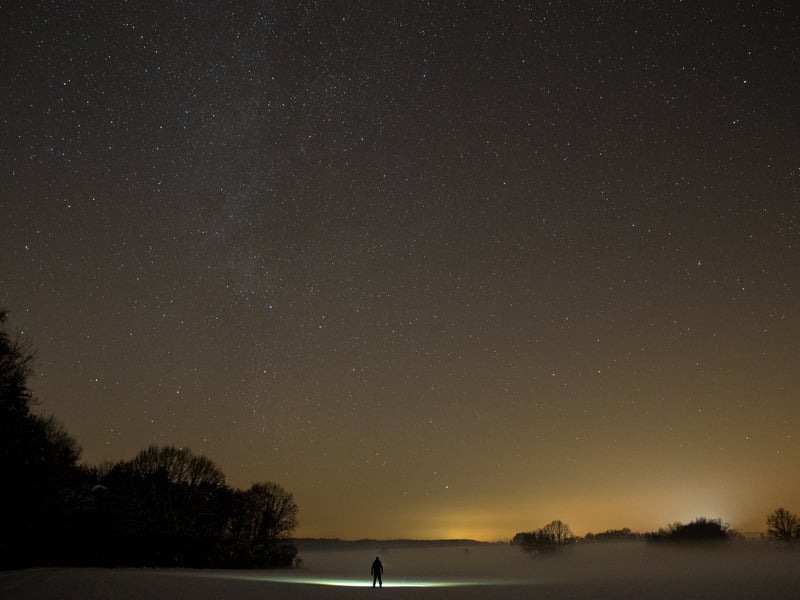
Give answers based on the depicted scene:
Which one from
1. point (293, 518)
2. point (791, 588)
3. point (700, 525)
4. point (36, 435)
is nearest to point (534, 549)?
point (700, 525)

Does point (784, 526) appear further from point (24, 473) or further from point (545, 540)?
point (24, 473)

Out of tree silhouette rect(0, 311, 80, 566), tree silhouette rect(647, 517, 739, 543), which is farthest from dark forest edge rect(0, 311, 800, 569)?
tree silhouette rect(647, 517, 739, 543)

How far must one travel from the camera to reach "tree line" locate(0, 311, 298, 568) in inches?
1017

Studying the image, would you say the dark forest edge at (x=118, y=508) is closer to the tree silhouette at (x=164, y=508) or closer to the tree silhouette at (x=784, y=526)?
the tree silhouette at (x=164, y=508)

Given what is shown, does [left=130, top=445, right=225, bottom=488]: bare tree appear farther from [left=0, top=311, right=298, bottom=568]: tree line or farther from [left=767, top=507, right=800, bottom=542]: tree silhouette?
[left=767, top=507, right=800, bottom=542]: tree silhouette

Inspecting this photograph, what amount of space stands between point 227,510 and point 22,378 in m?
43.9

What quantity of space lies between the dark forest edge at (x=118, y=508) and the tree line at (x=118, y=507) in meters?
0.07

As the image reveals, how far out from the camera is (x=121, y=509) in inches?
2024

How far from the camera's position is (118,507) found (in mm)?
51812

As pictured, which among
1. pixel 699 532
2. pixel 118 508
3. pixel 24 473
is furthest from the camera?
pixel 699 532

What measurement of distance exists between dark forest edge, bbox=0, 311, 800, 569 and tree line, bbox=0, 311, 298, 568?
70 millimetres

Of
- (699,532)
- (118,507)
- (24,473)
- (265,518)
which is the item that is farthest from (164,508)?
(699,532)

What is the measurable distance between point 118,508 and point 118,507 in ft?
0.57

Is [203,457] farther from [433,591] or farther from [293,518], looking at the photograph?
[433,591]
